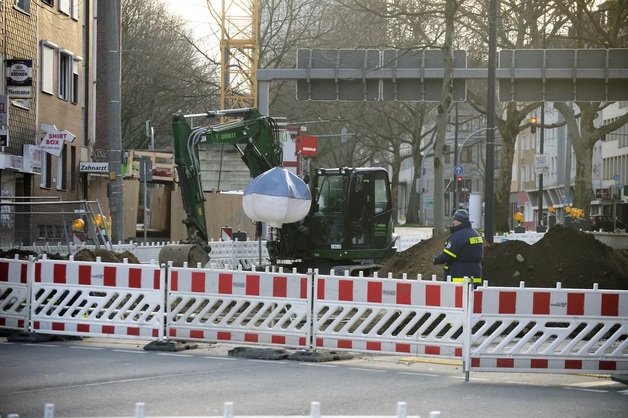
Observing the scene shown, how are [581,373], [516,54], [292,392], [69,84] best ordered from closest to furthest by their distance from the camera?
[292,392] → [581,373] → [516,54] → [69,84]

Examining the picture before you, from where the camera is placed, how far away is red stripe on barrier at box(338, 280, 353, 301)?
57.0 ft

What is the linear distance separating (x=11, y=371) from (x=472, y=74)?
26.0 metres

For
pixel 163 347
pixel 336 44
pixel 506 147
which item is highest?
pixel 336 44

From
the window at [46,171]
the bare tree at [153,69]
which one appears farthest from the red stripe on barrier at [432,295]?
the bare tree at [153,69]

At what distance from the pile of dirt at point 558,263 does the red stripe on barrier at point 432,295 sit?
8.54 m

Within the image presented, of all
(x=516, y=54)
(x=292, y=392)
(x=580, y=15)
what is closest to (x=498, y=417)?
(x=292, y=392)

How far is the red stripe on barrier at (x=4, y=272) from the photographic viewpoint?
19.7 metres

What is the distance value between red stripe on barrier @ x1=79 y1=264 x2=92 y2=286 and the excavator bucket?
696cm

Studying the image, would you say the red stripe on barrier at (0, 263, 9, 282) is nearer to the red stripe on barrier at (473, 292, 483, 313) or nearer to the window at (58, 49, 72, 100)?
the red stripe on barrier at (473, 292, 483, 313)

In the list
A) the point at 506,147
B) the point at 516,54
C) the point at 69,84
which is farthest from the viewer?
the point at 506,147

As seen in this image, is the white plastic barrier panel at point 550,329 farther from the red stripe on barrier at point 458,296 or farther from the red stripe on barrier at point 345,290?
the red stripe on barrier at point 345,290

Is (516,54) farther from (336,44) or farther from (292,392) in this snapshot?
(292,392)

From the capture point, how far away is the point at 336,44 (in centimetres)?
5850

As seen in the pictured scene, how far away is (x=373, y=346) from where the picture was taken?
56.6 ft
